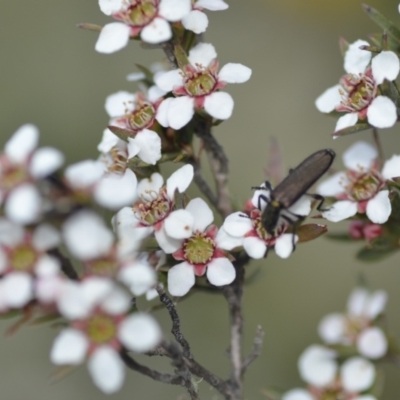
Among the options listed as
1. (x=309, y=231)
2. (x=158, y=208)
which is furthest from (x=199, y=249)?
(x=309, y=231)

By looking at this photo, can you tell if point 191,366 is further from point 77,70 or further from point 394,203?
point 77,70

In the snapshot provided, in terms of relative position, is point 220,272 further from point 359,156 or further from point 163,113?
point 359,156

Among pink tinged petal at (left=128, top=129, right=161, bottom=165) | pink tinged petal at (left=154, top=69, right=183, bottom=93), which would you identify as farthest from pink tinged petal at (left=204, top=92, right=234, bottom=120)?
pink tinged petal at (left=128, top=129, right=161, bottom=165)

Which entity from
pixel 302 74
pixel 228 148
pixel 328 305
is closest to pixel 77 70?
pixel 228 148

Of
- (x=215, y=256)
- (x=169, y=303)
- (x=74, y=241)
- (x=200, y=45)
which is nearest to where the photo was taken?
(x=74, y=241)

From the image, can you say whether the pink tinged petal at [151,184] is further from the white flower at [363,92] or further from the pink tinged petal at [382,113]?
the pink tinged petal at [382,113]

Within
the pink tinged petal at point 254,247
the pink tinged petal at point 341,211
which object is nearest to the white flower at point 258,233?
the pink tinged petal at point 254,247

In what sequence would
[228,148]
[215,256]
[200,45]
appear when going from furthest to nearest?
1. [228,148]
2. [200,45]
3. [215,256]
